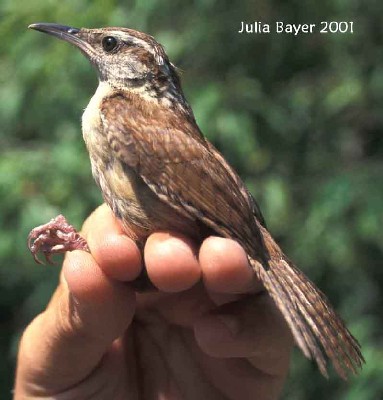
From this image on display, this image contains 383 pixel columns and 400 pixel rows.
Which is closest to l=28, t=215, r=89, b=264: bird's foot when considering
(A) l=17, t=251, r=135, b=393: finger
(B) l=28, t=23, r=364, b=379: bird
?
(B) l=28, t=23, r=364, b=379: bird

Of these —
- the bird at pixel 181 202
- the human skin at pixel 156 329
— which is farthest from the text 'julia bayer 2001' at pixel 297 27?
the human skin at pixel 156 329

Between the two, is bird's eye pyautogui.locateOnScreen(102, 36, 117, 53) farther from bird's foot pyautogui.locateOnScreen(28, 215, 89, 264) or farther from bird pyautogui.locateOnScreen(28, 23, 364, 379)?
bird's foot pyautogui.locateOnScreen(28, 215, 89, 264)

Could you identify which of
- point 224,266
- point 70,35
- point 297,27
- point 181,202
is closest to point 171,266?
point 224,266

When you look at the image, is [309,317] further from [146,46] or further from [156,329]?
[146,46]

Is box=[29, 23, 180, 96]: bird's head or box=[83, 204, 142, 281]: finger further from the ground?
box=[29, 23, 180, 96]: bird's head

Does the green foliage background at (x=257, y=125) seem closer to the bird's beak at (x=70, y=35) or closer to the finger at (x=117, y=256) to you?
the bird's beak at (x=70, y=35)

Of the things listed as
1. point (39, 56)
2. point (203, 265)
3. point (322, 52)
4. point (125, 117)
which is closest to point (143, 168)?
point (125, 117)

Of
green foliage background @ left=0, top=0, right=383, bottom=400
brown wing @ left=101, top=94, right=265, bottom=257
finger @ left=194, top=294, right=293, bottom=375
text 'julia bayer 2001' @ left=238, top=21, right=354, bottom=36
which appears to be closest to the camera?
finger @ left=194, top=294, right=293, bottom=375
